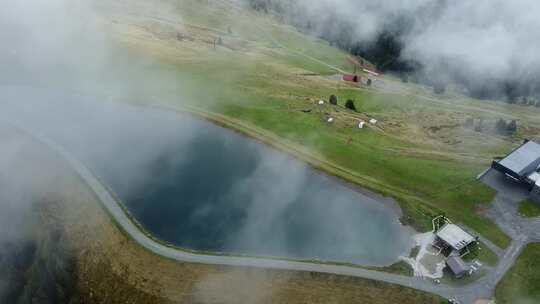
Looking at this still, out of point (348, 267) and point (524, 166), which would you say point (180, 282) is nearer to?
point (348, 267)

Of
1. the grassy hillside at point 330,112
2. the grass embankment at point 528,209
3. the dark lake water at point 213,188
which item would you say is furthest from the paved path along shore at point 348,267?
the grassy hillside at point 330,112

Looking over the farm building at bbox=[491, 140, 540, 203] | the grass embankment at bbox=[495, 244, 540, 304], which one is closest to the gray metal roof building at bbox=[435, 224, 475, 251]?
the grass embankment at bbox=[495, 244, 540, 304]

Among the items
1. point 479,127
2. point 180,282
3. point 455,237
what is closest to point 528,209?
point 455,237

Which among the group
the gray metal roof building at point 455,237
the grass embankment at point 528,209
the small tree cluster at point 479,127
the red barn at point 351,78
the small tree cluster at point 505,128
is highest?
the small tree cluster at point 505,128


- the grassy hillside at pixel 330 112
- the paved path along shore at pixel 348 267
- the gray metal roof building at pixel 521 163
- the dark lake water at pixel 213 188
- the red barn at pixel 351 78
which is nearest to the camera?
the paved path along shore at pixel 348 267

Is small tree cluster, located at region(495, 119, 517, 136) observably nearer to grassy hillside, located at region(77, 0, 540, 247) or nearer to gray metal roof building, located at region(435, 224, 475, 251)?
grassy hillside, located at region(77, 0, 540, 247)

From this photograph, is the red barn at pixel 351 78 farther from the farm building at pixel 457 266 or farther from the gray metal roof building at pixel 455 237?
the farm building at pixel 457 266
